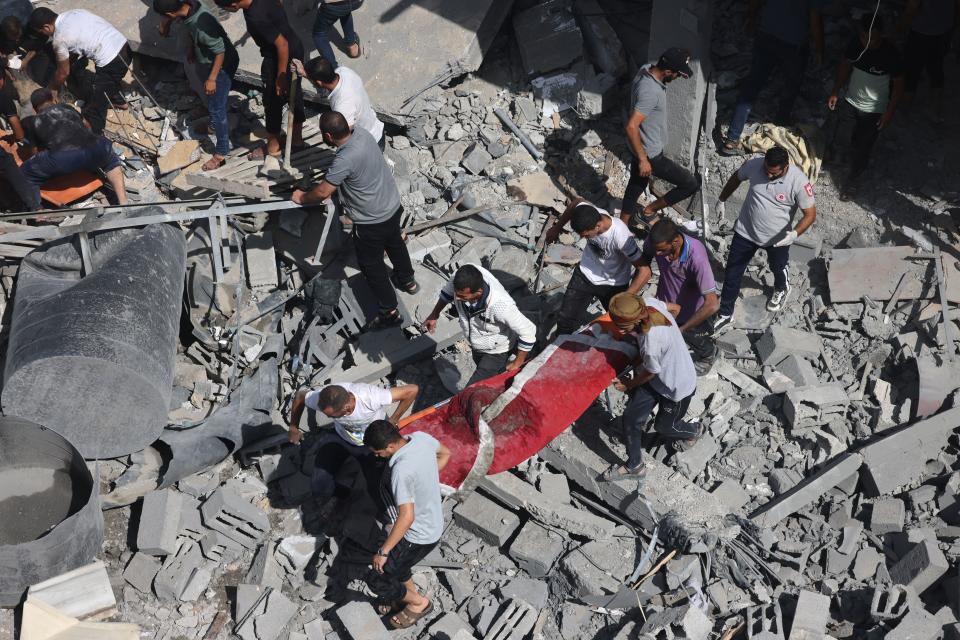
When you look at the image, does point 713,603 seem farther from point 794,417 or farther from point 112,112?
point 112,112

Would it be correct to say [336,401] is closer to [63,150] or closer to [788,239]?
[788,239]

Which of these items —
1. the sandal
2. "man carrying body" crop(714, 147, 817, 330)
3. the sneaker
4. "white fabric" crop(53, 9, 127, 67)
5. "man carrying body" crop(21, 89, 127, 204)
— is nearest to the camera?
the sandal

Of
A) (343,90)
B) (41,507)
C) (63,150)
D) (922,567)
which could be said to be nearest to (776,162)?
(922,567)

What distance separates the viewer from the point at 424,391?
7000 mm

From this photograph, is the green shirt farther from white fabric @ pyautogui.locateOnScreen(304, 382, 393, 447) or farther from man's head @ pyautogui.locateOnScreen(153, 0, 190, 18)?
white fabric @ pyautogui.locateOnScreen(304, 382, 393, 447)

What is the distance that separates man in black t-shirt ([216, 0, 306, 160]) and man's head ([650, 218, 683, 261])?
352 centimetres

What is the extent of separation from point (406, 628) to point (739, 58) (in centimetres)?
588

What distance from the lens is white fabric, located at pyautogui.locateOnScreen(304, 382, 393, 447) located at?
545 centimetres

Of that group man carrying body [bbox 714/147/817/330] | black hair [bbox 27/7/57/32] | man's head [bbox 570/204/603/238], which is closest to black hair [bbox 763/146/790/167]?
man carrying body [bbox 714/147/817/330]

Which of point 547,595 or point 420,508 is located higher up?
point 420,508

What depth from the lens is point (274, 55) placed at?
25.2 ft

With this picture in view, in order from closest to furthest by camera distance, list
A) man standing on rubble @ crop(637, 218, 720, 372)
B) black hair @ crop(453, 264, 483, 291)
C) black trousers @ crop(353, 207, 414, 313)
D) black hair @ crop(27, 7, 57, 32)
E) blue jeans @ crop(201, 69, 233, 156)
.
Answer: black hair @ crop(453, 264, 483, 291) < man standing on rubble @ crop(637, 218, 720, 372) < black trousers @ crop(353, 207, 414, 313) < blue jeans @ crop(201, 69, 233, 156) < black hair @ crop(27, 7, 57, 32)

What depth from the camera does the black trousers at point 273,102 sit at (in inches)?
306

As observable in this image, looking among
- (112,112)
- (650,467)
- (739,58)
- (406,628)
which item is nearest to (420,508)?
(406,628)
